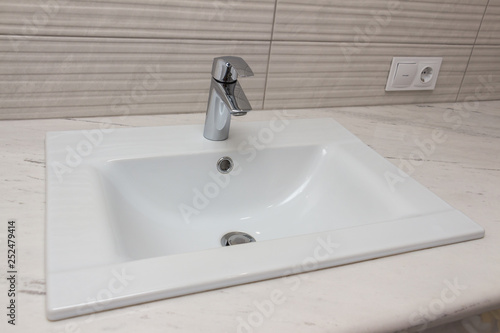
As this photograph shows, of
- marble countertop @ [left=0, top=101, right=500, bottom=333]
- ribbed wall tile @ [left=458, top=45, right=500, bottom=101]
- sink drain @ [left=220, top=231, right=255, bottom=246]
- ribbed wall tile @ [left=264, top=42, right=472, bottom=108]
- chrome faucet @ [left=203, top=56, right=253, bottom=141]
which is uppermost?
ribbed wall tile @ [left=458, top=45, right=500, bottom=101]

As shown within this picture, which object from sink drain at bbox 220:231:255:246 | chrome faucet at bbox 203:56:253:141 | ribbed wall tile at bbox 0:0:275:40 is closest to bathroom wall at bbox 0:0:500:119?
ribbed wall tile at bbox 0:0:275:40

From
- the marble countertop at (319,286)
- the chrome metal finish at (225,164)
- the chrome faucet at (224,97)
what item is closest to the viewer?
the marble countertop at (319,286)

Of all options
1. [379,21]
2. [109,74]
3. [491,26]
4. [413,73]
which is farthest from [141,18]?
[491,26]

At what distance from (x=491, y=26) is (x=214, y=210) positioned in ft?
2.82

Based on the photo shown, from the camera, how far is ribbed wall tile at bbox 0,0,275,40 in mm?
760

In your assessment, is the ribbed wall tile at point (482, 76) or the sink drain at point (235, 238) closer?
the sink drain at point (235, 238)

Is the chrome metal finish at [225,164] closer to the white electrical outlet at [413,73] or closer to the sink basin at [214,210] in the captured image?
the sink basin at [214,210]

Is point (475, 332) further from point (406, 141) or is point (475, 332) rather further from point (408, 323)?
point (406, 141)

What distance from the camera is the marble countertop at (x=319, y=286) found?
47 cm

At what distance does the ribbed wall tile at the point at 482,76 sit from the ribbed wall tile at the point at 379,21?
0.22ft

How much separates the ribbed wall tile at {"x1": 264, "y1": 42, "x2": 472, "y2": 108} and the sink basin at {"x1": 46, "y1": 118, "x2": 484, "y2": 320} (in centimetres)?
10

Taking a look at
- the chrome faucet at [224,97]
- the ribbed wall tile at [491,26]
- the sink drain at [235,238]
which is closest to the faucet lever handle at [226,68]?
the chrome faucet at [224,97]

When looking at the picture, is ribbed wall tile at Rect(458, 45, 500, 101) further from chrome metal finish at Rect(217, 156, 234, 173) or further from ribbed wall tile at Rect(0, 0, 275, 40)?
chrome metal finish at Rect(217, 156, 234, 173)

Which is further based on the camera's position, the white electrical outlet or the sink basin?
the white electrical outlet
